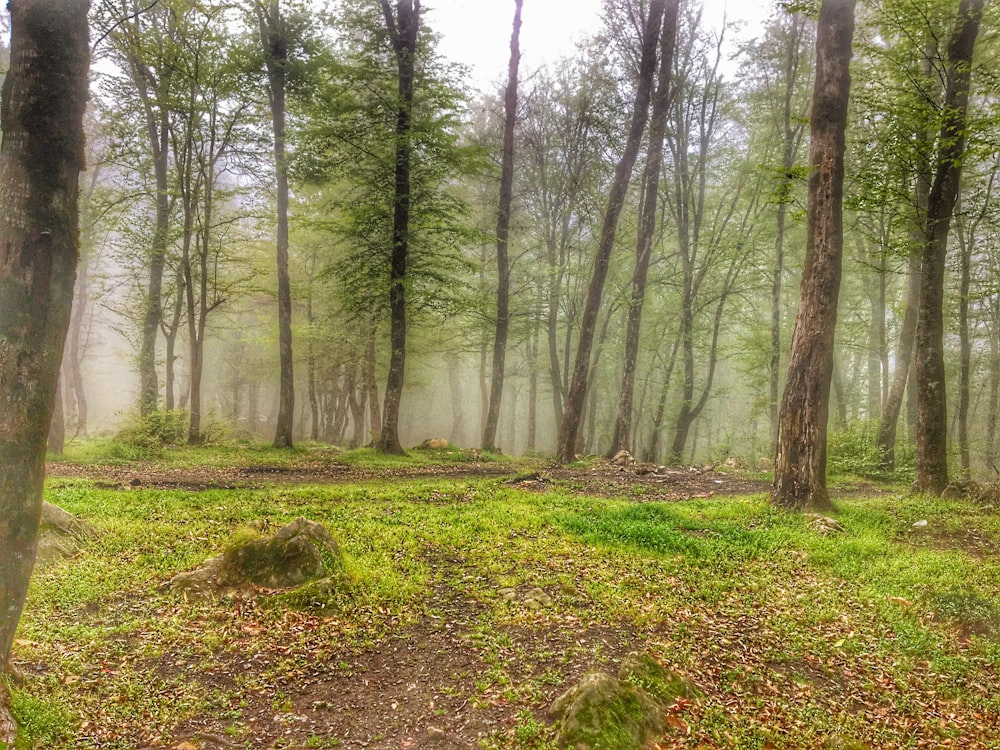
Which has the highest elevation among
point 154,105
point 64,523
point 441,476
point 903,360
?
point 154,105

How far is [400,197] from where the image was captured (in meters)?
15.3

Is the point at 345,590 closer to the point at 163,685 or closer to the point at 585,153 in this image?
the point at 163,685

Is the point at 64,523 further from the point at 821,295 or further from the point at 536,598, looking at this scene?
the point at 821,295

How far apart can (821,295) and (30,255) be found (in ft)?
33.6

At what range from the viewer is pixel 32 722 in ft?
11.1

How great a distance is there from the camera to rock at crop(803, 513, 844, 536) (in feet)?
26.1

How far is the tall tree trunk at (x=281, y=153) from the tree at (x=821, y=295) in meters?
13.4

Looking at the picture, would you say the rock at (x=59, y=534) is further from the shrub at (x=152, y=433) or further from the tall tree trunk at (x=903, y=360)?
the tall tree trunk at (x=903, y=360)

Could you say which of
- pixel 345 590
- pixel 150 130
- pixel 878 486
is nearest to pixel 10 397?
pixel 345 590

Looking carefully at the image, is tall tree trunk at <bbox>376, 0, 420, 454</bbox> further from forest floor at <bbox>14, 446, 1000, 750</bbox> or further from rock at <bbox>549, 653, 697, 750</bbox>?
rock at <bbox>549, 653, 697, 750</bbox>

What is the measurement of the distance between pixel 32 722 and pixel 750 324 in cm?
2422

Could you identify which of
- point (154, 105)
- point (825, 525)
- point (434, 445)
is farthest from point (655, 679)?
point (154, 105)

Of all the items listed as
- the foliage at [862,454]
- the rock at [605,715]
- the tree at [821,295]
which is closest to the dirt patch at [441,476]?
the tree at [821,295]

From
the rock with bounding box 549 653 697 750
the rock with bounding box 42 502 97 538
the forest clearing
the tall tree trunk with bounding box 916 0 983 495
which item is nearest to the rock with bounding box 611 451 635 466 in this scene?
the forest clearing
